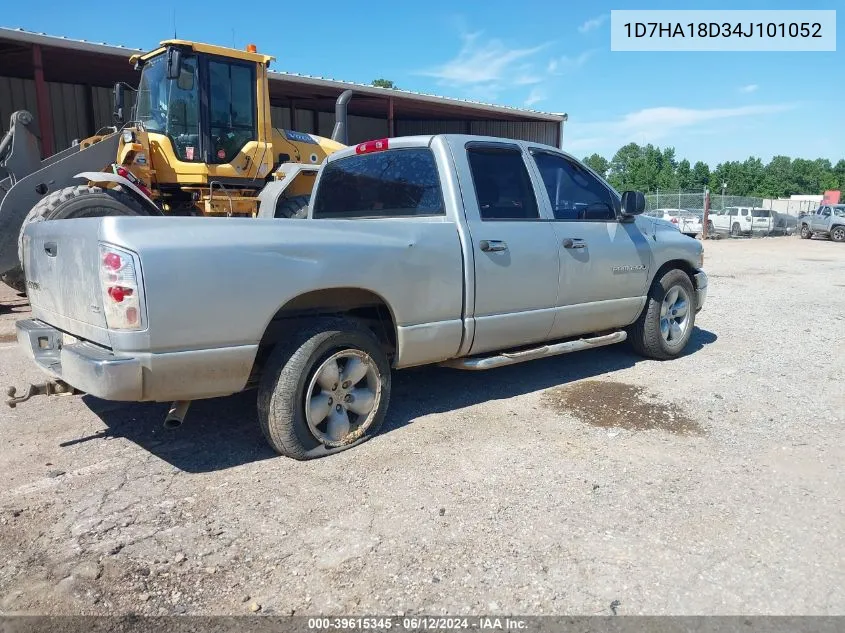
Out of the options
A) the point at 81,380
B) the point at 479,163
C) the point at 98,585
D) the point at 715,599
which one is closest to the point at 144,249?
the point at 81,380

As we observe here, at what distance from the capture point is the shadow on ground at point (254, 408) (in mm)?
3900

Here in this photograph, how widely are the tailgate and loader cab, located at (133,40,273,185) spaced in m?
5.45

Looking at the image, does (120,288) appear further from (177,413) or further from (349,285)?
(349,285)

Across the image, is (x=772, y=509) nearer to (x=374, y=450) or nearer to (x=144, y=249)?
(x=374, y=450)

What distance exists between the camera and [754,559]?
276 centimetres

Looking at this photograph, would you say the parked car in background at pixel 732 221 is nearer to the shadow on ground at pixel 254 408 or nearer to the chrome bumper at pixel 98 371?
Answer: the shadow on ground at pixel 254 408

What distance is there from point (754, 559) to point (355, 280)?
248 centimetres

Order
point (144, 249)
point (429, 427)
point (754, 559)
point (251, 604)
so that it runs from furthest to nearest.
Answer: point (429, 427), point (144, 249), point (754, 559), point (251, 604)

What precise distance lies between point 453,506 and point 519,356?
1725mm

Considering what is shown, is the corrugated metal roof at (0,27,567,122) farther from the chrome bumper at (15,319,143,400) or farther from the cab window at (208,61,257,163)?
the chrome bumper at (15,319,143,400)

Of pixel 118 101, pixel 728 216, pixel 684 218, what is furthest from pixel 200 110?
pixel 728 216

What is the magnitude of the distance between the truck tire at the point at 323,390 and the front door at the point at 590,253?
1754 millimetres

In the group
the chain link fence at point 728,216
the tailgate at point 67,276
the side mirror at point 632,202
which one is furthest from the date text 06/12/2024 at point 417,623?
the chain link fence at point 728,216

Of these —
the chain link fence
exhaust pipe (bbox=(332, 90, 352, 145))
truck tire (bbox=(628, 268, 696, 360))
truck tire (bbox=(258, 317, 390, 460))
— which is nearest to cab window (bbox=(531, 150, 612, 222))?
truck tire (bbox=(628, 268, 696, 360))
